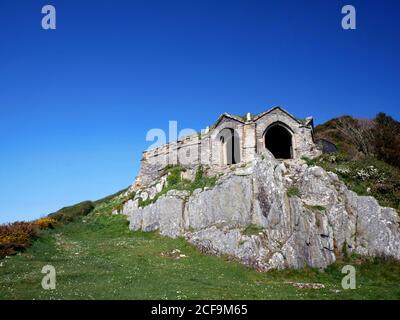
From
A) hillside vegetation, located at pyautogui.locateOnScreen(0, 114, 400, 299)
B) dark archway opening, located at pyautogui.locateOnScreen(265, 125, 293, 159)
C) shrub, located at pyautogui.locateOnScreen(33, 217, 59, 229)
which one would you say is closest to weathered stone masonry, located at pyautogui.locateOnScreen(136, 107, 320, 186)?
dark archway opening, located at pyautogui.locateOnScreen(265, 125, 293, 159)

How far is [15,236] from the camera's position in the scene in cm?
3397

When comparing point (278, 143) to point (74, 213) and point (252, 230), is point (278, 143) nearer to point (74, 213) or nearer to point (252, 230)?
point (252, 230)

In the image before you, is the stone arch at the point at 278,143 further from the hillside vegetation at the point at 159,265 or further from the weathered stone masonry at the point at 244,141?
the hillside vegetation at the point at 159,265

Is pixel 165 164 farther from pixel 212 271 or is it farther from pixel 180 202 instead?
pixel 212 271

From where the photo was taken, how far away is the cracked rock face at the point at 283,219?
31781mm

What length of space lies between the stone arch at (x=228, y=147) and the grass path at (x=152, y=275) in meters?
12.4

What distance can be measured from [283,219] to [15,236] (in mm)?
24090

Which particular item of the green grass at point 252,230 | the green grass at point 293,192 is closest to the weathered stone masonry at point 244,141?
the green grass at point 293,192

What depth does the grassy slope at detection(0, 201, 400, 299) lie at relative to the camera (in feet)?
69.6

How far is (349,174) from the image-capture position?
3762 cm

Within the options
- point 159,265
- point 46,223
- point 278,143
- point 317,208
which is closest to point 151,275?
point 159,265

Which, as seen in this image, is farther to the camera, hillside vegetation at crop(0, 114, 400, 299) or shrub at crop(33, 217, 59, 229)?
shrub at crop(33, 217, 59, 229)

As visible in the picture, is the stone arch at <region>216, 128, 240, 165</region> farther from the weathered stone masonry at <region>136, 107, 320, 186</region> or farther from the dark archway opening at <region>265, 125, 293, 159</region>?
the dark archway opening at <region>265, 125, 293, 159</region>

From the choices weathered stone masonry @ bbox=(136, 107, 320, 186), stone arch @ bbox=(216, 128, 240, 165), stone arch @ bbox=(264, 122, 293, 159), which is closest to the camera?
weathered stone masonry @ bbox=(136, 107, 320, 186)
